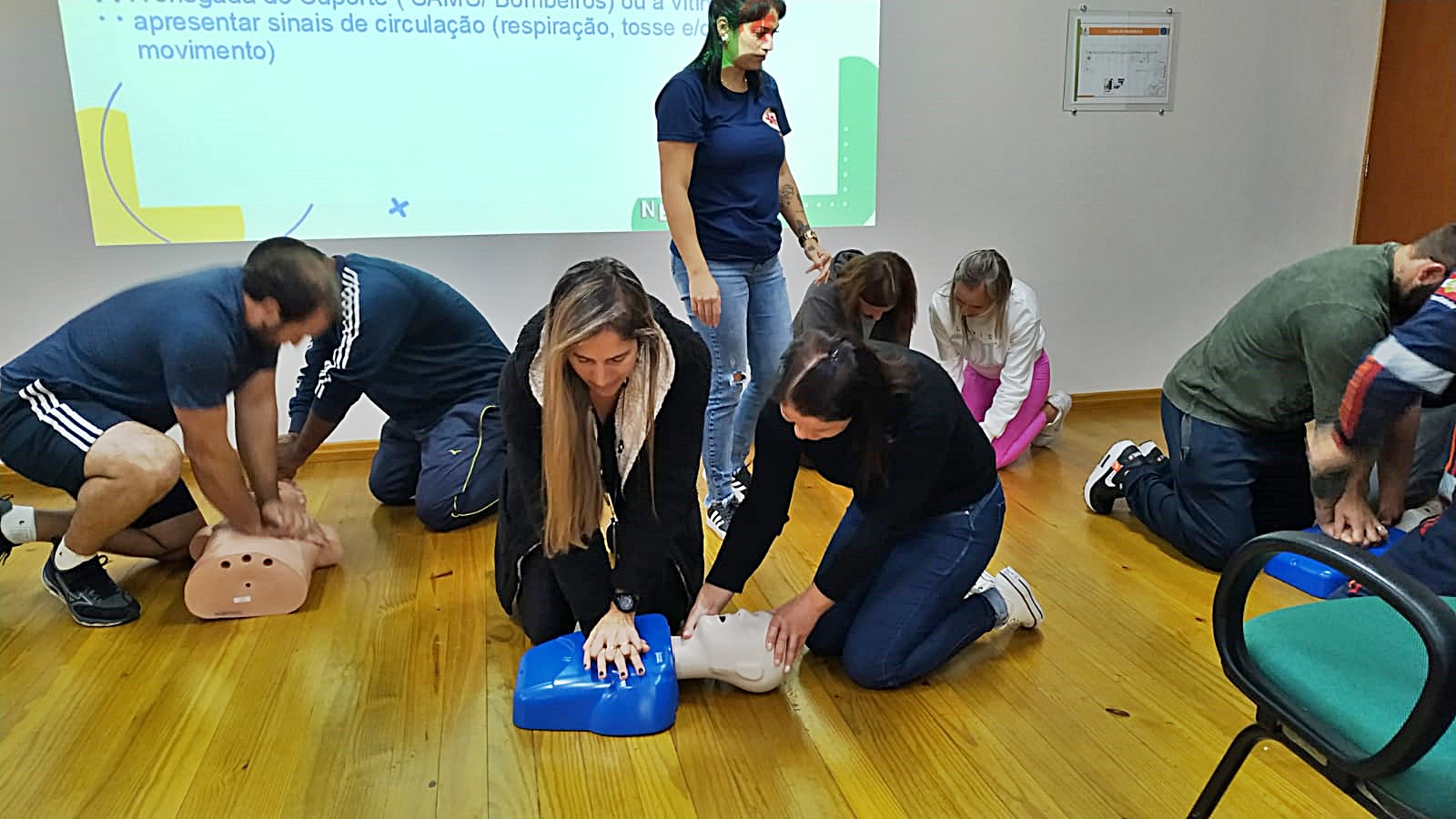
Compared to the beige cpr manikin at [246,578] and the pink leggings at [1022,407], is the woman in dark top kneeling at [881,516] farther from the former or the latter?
the pink leggings at [1022,407]

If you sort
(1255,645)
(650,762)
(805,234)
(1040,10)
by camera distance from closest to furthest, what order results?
(1255,645)
(650,762)
(805,234)
(1040,10)

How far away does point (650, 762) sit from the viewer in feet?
5.21

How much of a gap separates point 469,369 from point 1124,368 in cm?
247

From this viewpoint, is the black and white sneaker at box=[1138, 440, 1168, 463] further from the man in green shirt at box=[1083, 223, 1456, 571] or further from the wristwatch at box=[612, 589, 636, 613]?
the wristwatch at box=[612, 589, 636, 613]

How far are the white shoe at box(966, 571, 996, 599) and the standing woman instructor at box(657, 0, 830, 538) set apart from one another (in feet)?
1.97

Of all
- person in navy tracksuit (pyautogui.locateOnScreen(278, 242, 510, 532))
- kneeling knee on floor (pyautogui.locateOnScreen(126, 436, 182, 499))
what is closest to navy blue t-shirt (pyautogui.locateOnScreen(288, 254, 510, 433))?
person in navy tracksuit (pyautogui.locateOnScreen(278, 242, 510, 532))

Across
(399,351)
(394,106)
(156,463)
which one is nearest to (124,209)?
(394,106)

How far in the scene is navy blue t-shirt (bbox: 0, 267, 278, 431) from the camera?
197 cm

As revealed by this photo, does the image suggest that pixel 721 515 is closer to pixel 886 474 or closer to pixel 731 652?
pixel 731 652

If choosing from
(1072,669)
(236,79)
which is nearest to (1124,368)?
(1072,669)

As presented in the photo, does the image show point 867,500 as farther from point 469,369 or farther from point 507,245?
point 507,245

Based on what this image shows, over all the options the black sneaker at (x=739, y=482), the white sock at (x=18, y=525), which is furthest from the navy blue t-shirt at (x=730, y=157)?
the white sock at (x=18, y=525)

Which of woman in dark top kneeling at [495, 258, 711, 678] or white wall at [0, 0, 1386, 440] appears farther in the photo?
white wall at [0, 0, 1386, 440]

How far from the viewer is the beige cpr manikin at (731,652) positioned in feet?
5.63
